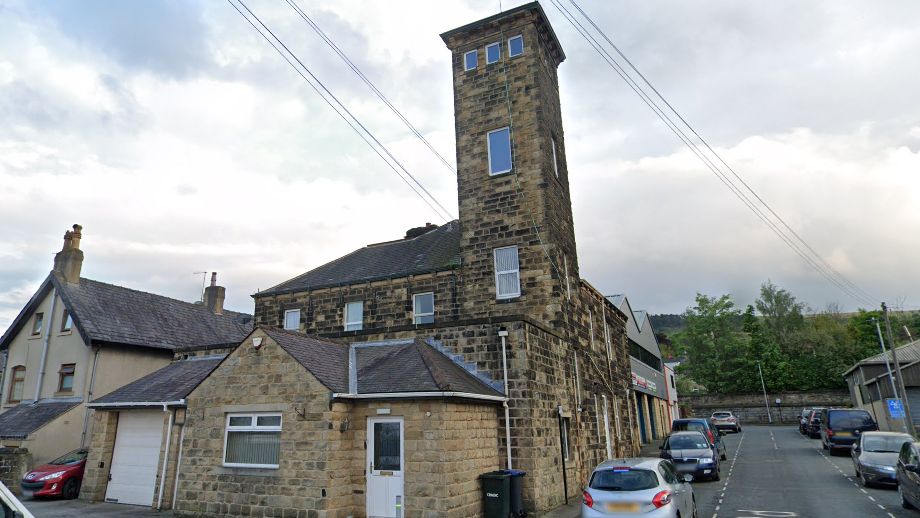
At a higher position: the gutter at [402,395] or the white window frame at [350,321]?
the white window frame at [350,321]

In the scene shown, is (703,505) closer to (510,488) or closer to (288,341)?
(510,488)

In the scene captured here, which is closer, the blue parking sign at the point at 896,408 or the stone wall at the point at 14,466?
the stone wall at the point at 14,466

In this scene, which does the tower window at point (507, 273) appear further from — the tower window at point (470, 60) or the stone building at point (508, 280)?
the tower window at point (470, 60)

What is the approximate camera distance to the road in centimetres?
1244

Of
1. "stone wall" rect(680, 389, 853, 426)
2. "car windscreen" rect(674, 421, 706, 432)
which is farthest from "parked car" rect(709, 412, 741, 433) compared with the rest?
"car windscreen" rect(674, 421, 706, 432)

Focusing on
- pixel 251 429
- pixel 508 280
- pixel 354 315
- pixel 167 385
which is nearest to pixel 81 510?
pixel 167 385

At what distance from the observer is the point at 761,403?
55.8 metres

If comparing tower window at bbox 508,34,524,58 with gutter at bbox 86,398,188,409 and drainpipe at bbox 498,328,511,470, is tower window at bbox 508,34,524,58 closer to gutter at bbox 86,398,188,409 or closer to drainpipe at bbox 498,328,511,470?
drainpipe at bbox 498,328,511,470

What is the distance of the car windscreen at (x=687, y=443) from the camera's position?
18297 mm

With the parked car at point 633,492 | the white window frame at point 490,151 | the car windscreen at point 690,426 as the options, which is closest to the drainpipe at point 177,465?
the parked car at point 633,492

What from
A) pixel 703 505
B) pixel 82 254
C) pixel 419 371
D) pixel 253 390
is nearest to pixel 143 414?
pixel 253 390

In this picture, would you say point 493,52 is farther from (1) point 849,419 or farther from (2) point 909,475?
(1) point 849,419

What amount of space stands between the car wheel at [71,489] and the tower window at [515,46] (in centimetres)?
2081

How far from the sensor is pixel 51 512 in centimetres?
1379
